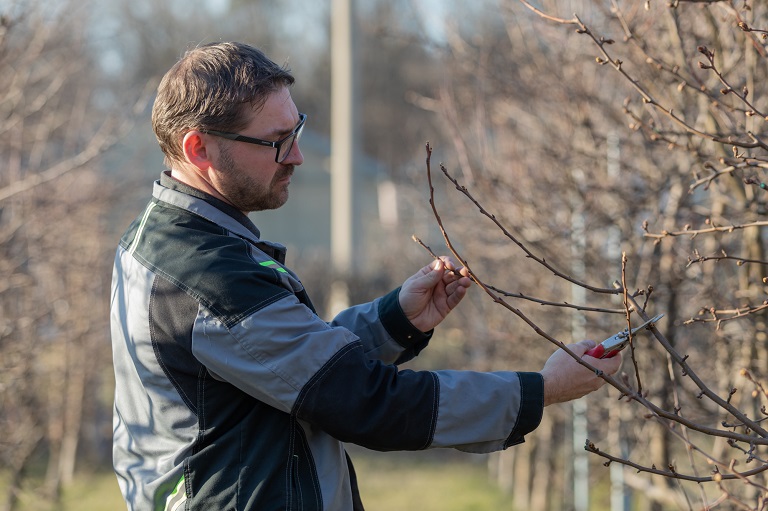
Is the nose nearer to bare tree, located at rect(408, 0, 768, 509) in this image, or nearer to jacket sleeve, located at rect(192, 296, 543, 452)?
jacket sleeve, located at rect(192, 296, 543, 452)

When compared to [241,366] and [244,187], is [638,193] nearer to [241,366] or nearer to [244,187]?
[244,187]

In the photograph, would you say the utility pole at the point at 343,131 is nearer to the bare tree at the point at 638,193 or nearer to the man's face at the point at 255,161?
the bare tree at the point at 638,193

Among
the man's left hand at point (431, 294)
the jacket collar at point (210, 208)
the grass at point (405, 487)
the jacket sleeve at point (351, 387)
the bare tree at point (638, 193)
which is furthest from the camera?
the grass at point (405, 487)

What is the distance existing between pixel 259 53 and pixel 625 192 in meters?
2.61

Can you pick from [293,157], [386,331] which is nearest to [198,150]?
[293,157]

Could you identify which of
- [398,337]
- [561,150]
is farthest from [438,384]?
[561,150]

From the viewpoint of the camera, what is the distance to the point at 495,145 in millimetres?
8453

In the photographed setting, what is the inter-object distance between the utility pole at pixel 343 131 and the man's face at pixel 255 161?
37.0ft

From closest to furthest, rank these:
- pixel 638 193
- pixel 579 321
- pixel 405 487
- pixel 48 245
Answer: pixel 638 193 < pixel 579 321 < pixel 48 245 < pixel 405 487

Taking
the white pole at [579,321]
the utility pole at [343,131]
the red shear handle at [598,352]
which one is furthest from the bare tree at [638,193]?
the utility pole at [343,131]

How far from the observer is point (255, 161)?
264 centimetres

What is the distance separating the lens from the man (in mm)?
2309

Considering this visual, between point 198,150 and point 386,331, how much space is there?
77 cm

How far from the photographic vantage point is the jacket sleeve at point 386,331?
292 centimetres
